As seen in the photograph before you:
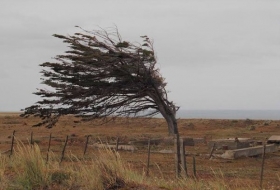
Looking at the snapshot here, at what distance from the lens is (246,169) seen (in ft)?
61.4

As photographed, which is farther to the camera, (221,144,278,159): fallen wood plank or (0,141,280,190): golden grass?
(221,144,278,159): fallen wood plank

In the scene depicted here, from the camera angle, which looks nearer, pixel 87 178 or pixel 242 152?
pixel 87 178

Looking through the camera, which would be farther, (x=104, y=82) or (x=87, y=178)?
(x=104, y=82)

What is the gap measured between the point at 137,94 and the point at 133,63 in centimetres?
218

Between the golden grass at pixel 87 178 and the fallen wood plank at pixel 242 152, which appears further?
the fallen wood plank at pixel 242 152

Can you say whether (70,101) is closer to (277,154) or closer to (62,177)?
(277,154)

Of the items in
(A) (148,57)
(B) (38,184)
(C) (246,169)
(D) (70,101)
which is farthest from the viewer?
(D) (70,101)

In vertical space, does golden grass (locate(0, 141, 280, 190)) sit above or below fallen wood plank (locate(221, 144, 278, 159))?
above

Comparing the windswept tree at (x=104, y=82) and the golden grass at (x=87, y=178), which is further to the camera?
the windswept tree at (x=104, y=82)

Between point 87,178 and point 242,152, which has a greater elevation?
point 87,178

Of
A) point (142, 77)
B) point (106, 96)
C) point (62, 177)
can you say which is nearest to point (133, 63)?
point (142, 77)

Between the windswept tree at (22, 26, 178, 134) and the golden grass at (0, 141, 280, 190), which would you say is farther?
the windswept tree at (22, 26, 178, 134)

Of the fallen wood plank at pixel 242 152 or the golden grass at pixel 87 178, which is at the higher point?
the golden grass at pixel 87 178

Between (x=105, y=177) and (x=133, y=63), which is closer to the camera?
(x=105, y=177)
